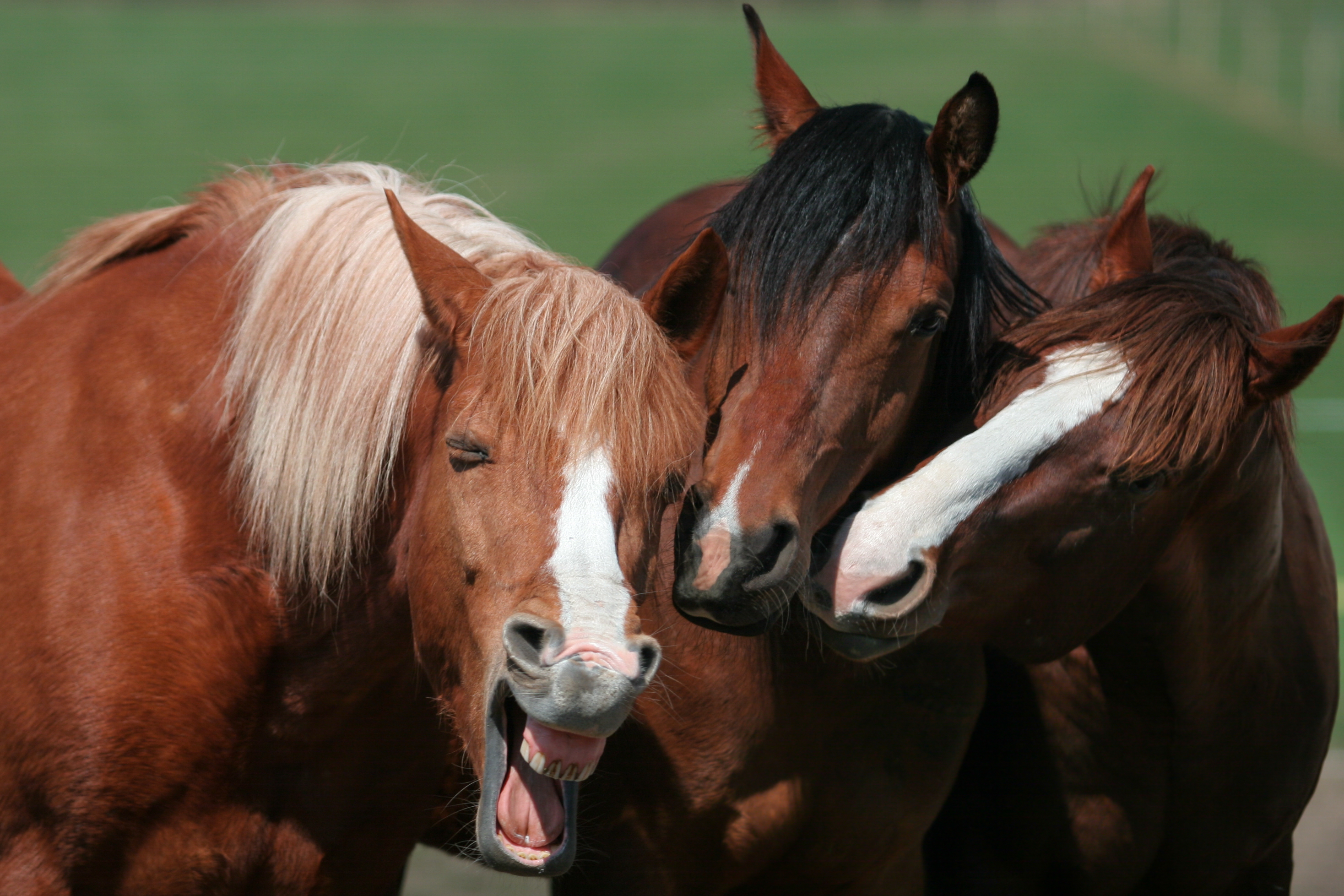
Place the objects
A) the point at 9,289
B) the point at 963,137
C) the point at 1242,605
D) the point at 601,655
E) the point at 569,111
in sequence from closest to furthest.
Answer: the point at 601,655, the point at 963,137, the point at 1242,605, the point at 9,289, the point at 569,111

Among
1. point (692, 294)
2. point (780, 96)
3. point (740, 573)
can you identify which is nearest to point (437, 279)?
point (692, 294)

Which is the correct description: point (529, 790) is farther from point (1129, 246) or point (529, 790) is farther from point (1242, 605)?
point (1129, 246)

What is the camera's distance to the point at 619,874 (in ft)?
8.57

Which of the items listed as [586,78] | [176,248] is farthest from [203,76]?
[176,248]

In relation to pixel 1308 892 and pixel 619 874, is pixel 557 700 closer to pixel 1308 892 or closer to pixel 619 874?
pixel 619 874

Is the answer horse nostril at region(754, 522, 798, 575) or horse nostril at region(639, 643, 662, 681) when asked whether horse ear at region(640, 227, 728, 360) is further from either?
horse nostril at region(639, 643, 662, 681)

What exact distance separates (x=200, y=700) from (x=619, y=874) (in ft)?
2.99

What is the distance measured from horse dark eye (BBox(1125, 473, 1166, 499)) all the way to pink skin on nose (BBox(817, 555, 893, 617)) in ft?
1.71

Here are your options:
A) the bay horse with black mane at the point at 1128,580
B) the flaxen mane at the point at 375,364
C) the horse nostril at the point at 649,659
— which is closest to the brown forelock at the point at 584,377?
the flaxen mane at the point at 375,364

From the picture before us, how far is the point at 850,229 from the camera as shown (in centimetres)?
246

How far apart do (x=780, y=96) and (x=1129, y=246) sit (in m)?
0.85

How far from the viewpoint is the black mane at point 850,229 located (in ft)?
7.96

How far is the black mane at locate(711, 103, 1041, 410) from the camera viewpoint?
7.96 ft

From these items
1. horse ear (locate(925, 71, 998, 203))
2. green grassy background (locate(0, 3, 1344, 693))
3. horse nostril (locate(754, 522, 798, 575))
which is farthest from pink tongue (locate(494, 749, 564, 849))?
green grassy background (locate(0, 3, 1344, 693))
